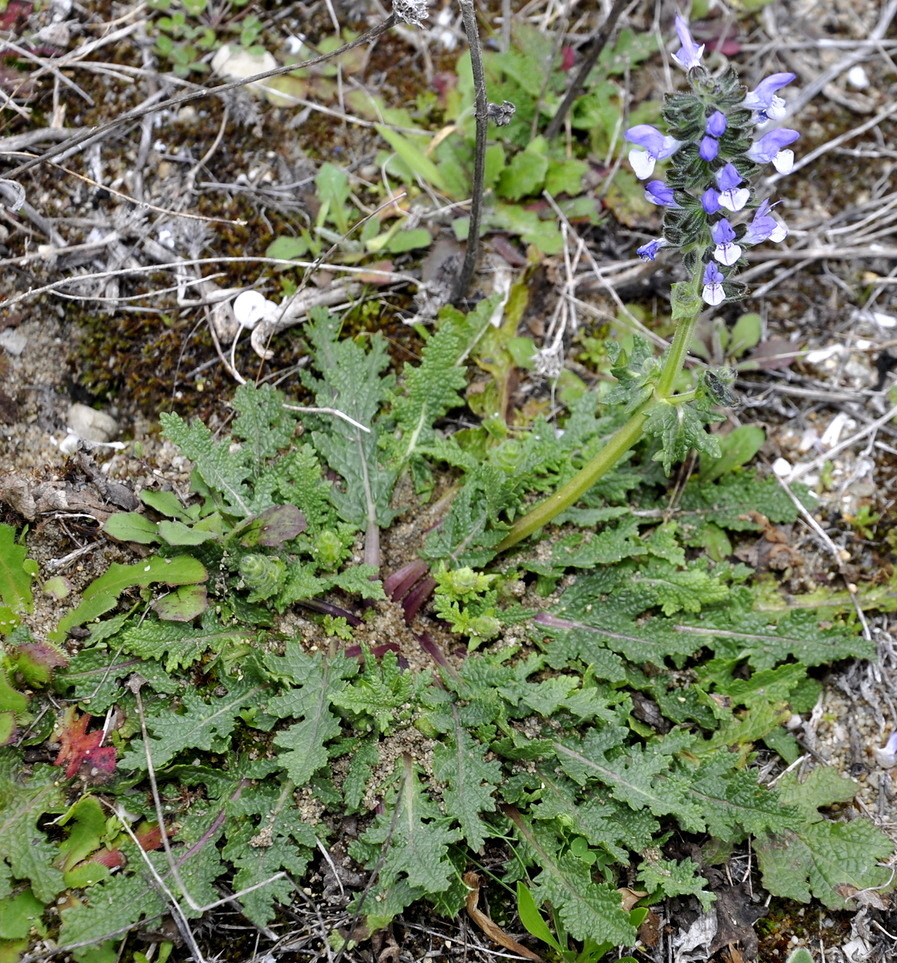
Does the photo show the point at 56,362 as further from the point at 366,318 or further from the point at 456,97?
the point at 456,97

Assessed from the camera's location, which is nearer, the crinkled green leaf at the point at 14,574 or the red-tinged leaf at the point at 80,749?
the red-tinged leaf at the point at 80,749

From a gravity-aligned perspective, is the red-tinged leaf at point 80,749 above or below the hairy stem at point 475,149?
below

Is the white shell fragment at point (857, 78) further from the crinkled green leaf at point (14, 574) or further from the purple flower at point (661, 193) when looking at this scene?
the crinkled green leaf at point (14, 574)

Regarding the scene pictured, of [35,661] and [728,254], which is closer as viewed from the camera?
[728,254]

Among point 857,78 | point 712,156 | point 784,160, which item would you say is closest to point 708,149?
point 712,156

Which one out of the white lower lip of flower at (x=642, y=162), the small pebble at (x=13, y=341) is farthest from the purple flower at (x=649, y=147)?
the small pebble at (x=13, y=341)

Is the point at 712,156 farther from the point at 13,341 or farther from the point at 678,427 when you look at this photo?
the point at 13,341
